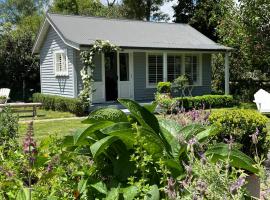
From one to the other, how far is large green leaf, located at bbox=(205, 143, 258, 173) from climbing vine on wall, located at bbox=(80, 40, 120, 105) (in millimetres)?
14636

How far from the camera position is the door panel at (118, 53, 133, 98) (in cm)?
2030

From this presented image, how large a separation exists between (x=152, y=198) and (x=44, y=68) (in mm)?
21887

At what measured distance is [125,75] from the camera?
2069 cm

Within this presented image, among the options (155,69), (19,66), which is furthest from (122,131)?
(19,66)

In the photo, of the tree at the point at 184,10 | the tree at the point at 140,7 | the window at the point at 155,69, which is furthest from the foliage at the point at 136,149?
the tree at the point at 140,7

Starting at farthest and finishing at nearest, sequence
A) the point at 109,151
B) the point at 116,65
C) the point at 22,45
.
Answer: the point at 22,45
the point at 116,65
the point at 109,151

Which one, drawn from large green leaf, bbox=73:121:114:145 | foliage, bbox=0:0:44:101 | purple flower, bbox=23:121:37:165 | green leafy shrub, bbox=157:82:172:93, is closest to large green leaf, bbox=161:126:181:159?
large green leaf, bbox=73:121:114:145

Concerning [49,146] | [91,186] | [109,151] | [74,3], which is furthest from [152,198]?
[74,3]

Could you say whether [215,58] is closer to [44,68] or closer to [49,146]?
[44,68]

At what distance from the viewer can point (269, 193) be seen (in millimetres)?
1832

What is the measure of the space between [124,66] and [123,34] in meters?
1.80

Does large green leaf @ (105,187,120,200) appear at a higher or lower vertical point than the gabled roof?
lower

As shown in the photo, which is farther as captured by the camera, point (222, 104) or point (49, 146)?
point (222, 104)

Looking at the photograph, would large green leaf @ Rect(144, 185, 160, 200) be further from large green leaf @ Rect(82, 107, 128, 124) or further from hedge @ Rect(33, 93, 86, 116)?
hedge @ Rect(33, 93, 86, 116)
